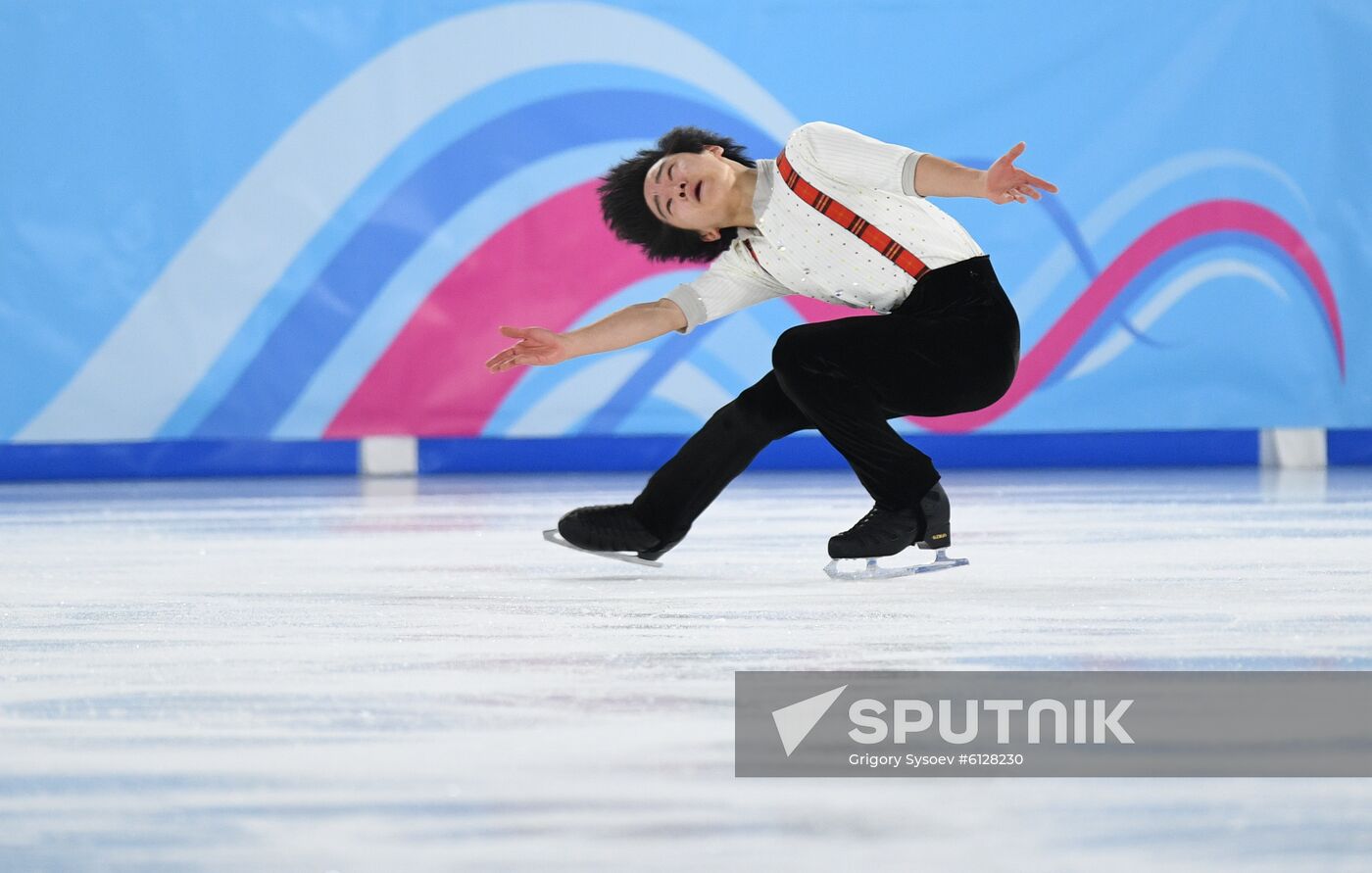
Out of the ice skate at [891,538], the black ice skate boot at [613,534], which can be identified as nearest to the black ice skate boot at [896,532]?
the ice skate at [891,538]

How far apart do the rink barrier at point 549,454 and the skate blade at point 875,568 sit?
3.00 m

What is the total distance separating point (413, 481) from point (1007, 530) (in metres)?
2.51

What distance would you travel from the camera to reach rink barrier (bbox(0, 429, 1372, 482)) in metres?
5.43

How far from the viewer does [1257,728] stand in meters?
1.17

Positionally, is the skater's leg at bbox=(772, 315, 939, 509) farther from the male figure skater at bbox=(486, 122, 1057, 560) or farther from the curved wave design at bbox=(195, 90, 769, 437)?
the curved wave design at bbox=(195, 90, 769, 437)

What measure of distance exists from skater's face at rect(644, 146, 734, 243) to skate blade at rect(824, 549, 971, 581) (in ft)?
1.72

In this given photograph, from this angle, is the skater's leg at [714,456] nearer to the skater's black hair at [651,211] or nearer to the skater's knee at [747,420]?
the skater's knee at [747,420]

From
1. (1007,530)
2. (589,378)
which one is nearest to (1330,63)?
(589,378)

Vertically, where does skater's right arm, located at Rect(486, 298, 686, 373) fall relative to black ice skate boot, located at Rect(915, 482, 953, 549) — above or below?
above

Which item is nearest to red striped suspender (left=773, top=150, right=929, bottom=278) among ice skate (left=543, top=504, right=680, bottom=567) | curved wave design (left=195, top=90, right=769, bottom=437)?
ice skate (left=543, top=504, right=680, bottom=567)

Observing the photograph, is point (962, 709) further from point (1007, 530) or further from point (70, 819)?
point (1007, 530)

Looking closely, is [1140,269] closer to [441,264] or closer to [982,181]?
[441,264]

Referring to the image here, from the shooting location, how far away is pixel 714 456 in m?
2.41

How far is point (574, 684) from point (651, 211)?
117 cm
